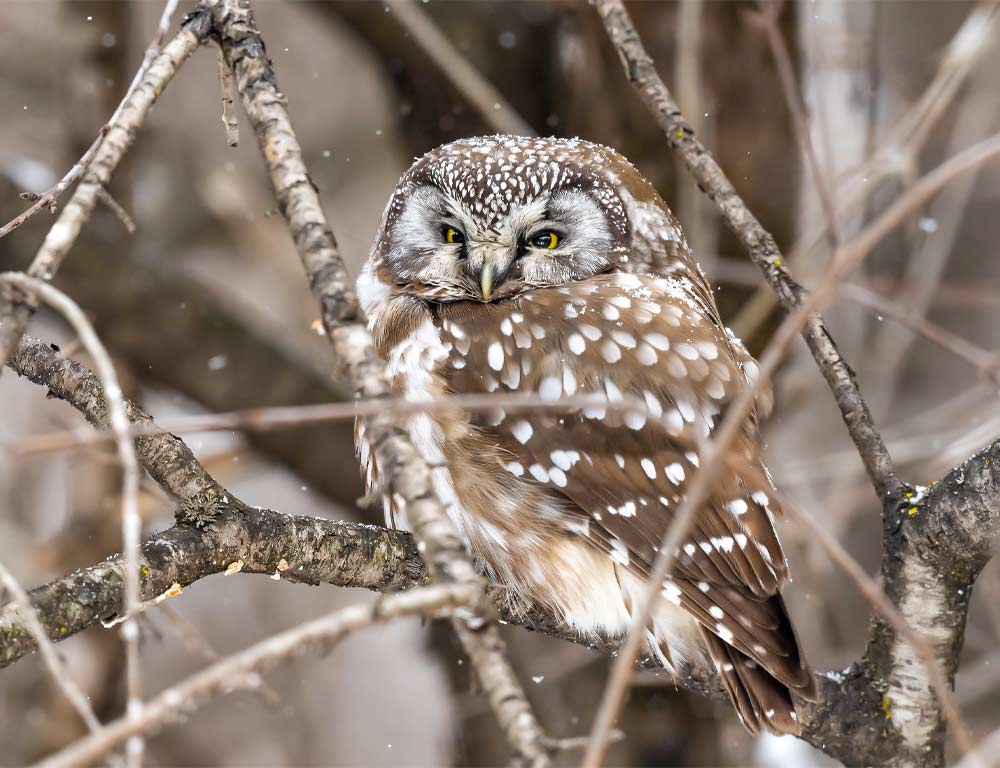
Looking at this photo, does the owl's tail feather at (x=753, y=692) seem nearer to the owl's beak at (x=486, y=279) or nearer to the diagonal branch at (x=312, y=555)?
the diagonal branch at (x=312, y=555)

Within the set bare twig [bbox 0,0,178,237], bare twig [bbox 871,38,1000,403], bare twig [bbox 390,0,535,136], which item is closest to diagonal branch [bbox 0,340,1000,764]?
bare twig [bbox 0,0,178,237]

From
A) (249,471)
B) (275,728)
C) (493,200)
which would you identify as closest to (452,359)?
(493,200)

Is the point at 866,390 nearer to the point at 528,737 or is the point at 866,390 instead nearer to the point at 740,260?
the point at 740,260

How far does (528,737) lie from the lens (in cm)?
126

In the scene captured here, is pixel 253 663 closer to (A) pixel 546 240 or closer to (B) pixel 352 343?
(B) pixel 352 343

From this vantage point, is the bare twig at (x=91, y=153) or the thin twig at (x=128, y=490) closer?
the thin twig at (x=128, y=490)

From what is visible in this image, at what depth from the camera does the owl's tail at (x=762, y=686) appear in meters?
2.66

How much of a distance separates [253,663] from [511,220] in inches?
92.9

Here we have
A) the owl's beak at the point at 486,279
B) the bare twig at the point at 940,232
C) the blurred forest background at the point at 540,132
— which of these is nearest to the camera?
the owl's beak at the point at 486,279

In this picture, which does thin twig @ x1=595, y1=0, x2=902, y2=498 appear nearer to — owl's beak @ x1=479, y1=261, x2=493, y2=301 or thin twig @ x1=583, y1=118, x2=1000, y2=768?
owl's beak @ x1=479, y1=261, x2=493, y2=301

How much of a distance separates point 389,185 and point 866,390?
356cm

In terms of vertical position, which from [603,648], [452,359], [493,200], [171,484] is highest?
[493,200]

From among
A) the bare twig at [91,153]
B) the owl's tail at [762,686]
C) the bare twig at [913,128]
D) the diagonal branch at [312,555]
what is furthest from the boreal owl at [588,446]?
the bare twig at [91,153]

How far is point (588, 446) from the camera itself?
114 inches
